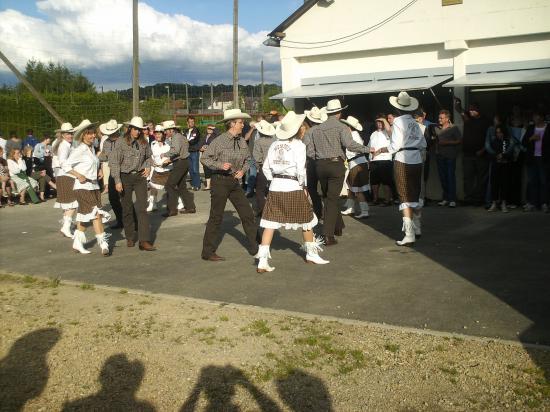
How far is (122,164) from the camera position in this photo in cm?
973

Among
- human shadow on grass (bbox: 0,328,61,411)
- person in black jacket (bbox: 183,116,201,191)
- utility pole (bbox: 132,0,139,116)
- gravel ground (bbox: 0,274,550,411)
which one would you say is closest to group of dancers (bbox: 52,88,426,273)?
gravel ground (bbox: 0,274,550,411)

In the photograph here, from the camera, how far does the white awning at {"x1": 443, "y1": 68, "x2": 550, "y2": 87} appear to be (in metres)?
13.0

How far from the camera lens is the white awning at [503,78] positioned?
1296 centimetres

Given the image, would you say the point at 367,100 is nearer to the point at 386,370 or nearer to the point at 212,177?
the point at 212,177

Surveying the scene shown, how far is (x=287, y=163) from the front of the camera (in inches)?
310

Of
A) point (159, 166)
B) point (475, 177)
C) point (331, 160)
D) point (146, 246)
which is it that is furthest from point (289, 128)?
point (475, 177)

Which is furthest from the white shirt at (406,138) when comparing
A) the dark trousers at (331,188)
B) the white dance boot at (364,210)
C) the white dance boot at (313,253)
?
the white dance boot at (364,210)

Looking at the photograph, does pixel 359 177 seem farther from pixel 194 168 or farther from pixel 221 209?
pixel 194 168

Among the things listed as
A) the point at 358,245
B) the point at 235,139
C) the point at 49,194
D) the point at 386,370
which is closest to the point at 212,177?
the point at 235,139

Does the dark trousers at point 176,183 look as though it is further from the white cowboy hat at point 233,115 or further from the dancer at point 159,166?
the white cowboy hat at point 233,115

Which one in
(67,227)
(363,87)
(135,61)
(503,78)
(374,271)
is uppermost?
(135,61)

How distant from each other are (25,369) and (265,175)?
388cm

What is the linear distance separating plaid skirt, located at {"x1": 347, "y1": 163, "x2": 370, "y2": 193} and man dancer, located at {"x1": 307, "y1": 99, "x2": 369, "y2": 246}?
2540 millimetres

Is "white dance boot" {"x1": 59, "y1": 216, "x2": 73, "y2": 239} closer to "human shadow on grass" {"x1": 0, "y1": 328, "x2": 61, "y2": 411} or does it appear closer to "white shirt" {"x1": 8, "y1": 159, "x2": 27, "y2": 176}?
"human shadow on grass" {"x1": 0, "y1": 328, "x2": 61, "y2": 411}
